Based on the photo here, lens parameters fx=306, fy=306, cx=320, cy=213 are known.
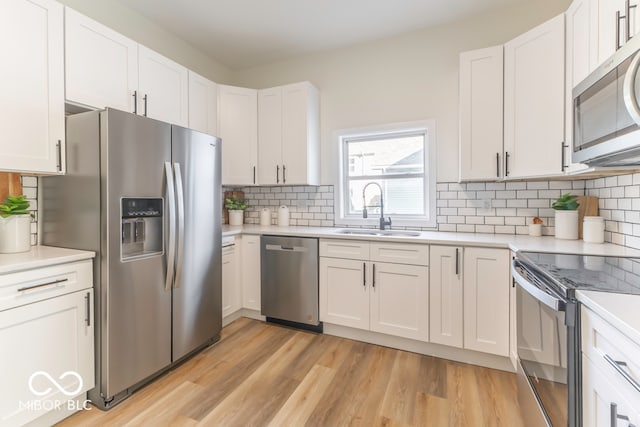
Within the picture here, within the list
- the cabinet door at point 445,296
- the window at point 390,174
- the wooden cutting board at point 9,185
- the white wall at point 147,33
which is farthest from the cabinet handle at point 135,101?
the cabinet door at point 445,296

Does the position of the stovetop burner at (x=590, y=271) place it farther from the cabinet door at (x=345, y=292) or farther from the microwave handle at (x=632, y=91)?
the cabinet door at (x=345, y=292)

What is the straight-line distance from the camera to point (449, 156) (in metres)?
2.82

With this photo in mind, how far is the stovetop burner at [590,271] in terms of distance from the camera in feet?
3.65

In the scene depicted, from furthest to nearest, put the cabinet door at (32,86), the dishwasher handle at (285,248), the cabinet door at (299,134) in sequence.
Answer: the cabinet door at (299,134), the dishwasher handle at (285,248), the cabinet door at (32,86)

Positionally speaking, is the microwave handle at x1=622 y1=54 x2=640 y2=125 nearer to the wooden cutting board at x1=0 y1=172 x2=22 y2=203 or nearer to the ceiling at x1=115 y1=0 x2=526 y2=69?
the ceiling at x1=115 y1=0 x2=526 y2=69

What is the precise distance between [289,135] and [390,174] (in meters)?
1.13

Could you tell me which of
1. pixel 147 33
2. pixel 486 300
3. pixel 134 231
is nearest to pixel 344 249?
pixel 486 300

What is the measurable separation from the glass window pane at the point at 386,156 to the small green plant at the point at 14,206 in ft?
8.56

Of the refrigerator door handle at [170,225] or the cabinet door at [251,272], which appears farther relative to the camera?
the cabinet door at [251,272]

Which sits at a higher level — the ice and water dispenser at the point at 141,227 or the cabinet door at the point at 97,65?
the cabinet door at the point at 97,65

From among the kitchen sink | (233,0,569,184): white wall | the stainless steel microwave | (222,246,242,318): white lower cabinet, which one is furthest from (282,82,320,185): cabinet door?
the stainless steel microwave

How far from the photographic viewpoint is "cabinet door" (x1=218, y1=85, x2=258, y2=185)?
3.24 m

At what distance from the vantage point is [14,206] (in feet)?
5.82

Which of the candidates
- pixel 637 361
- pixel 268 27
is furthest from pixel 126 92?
pixel 637 361
